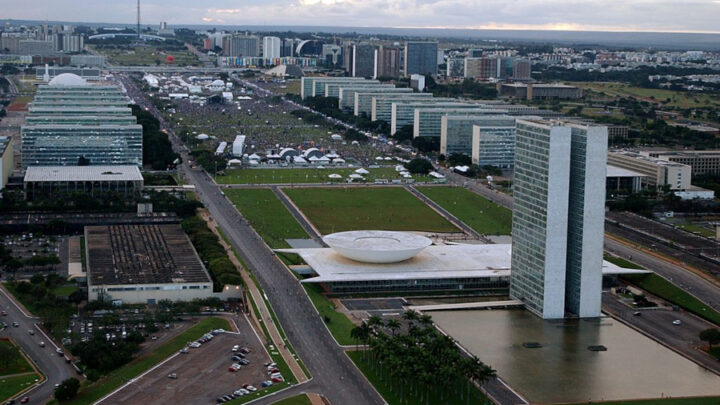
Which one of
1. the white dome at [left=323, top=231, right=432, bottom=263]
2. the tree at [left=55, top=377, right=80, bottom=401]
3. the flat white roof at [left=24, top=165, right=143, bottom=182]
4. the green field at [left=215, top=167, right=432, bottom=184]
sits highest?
the flat white roof at [left=24, top=165, right=143, bottom=182]

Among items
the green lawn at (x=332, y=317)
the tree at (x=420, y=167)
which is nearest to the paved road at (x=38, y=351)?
the green lawn at (x=332, y=317)

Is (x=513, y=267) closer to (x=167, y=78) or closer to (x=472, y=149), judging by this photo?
(x=472, y=149)

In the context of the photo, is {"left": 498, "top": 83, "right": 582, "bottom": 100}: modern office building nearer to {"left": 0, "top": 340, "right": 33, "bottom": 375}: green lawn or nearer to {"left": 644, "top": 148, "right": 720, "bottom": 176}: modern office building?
{"left": 644, "top": 148, "right": 720, "bottom": 176}: modern office building

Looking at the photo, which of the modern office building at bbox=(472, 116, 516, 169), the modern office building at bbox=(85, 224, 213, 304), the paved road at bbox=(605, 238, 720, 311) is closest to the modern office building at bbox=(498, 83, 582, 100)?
the modern office building at bbox=(472, 116, 516, 169)

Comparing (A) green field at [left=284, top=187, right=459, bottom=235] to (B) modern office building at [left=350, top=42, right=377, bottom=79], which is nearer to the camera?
(A) green field at [left=284, top=187, right=459, bottom=235]

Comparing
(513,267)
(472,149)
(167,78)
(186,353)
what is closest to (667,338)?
(513,267)

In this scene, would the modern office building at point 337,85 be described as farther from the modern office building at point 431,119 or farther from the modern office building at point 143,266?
the modern office building at point 143,266
